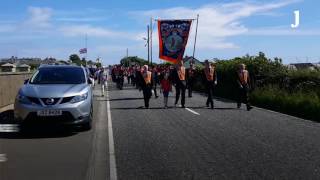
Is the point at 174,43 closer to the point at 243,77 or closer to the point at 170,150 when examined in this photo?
the point at 243,77

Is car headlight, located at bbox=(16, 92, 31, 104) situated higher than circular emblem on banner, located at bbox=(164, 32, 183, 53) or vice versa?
circular emblem on banner, located at bbox=(164, 32, 183, 53)

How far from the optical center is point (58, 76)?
13359 millimetres

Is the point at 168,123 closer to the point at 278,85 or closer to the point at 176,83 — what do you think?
the point at 176,83

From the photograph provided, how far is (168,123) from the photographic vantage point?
13711mm

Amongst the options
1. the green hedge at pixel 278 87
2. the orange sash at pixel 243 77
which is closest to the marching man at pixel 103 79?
the green hedge at pixel 278 87

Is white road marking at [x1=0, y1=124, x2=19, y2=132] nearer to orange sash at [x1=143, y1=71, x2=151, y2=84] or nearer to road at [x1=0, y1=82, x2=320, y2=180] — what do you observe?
road at [x1=0, y1=82, x2=320, y2=180]

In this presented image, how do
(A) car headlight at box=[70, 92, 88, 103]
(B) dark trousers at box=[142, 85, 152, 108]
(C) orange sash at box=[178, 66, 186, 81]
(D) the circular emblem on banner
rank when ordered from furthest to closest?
(D) the circular emblem on banner
(C) orange sash at box=[178, 66, 186, 81]
(B) dark trousers at box=[142, 85, 152, 108]
(A) car headlight at box=[70, 92, 88, 103]

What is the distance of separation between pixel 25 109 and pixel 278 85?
42.6 ft

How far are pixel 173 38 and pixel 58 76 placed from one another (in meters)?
16.7

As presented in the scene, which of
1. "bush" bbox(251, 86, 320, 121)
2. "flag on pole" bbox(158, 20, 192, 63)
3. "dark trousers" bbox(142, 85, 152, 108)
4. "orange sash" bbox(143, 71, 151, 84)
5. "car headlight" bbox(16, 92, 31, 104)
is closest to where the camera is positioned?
"car headlight" bbox(16, 92, 31, 104)

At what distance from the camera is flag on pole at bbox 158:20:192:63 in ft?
96.4

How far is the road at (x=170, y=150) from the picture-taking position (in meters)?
7.75

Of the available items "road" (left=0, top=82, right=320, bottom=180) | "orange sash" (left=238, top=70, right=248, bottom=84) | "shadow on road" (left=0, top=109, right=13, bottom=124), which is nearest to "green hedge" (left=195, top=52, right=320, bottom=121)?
"orange sash" (left=238, top=70, right=248, bottom=84)

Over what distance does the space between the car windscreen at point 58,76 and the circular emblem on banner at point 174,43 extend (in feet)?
53.1
